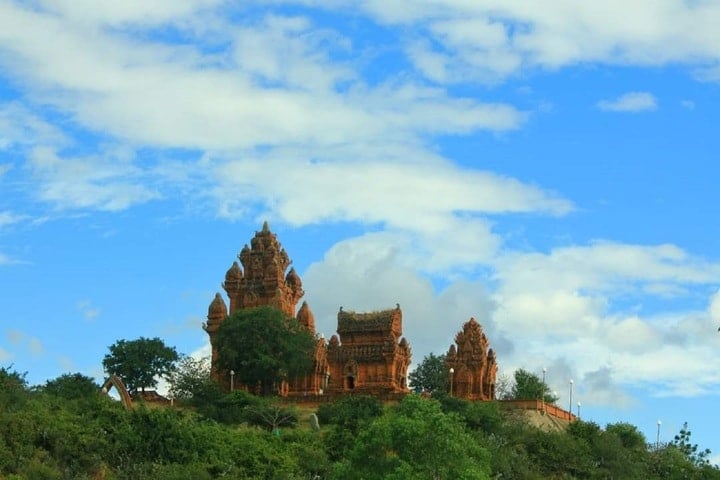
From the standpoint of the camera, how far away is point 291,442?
72688 mm

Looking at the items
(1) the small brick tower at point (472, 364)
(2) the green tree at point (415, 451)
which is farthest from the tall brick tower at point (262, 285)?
(2) the green tree at point (415, 451)

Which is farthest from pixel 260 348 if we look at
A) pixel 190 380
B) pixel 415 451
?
pixel 415 451

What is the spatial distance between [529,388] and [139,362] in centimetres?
2775

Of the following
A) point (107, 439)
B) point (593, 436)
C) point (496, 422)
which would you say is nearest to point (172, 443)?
point (107, 439)

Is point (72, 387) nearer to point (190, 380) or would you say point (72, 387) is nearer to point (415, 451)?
point (190, 380)

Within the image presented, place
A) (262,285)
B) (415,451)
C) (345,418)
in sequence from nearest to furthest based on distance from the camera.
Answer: (415,451)
(345,418)
(262,285)

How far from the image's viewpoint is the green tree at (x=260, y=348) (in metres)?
88.7

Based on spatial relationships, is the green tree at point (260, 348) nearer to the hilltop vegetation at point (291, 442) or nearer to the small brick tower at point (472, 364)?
the hilltop vegetation at point (291, 442)

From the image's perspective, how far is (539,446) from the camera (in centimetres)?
7600

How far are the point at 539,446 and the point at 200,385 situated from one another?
22085 millimetres

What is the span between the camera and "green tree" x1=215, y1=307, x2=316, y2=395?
8869 centimetres

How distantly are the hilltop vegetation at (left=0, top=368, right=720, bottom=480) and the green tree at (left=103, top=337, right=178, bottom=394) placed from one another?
6.82 metres

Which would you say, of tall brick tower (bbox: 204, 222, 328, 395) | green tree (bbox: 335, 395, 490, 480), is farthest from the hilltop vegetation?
tall brick tower (bbox: 204, 222, 328, 395)

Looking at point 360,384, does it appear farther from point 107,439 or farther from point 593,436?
point 107,439
